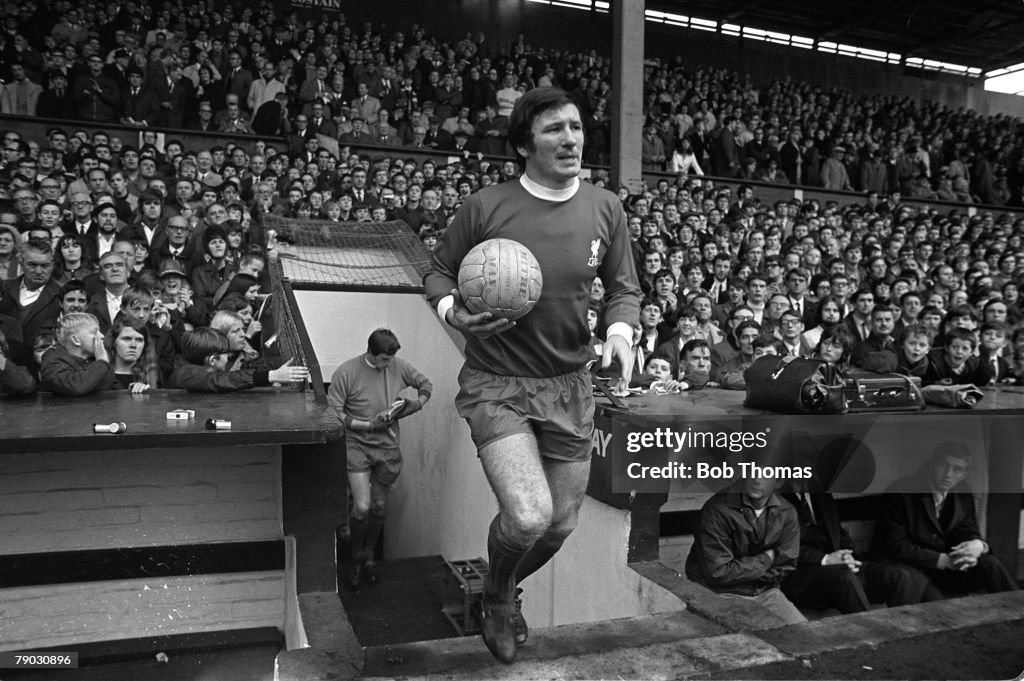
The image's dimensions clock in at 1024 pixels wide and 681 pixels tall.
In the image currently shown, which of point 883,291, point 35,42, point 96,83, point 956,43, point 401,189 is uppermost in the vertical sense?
point 956,43

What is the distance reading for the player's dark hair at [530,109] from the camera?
282 centimetres

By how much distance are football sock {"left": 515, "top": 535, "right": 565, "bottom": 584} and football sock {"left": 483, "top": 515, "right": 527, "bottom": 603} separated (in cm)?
5

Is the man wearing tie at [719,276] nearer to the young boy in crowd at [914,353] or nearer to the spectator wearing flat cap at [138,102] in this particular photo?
the young boy in crowd at [914,353]

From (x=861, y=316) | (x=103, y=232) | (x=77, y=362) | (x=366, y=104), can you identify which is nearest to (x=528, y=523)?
(x=77, y=362)

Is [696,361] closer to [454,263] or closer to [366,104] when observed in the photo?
[454,263]

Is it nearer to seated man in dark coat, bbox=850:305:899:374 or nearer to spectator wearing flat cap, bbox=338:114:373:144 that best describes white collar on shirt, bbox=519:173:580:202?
seated man in dark coat, bbox=850:305:899:374

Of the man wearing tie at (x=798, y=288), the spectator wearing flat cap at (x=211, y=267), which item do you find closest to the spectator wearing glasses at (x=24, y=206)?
the spectator wearing flat cap at (x=211, y=267)

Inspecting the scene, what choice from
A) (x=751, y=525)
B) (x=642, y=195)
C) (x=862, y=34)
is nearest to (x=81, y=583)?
(x=751, y=525)

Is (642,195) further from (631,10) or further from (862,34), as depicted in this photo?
(862,34)

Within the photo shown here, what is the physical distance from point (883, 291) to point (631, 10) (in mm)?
7490

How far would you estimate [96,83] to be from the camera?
11008 mm

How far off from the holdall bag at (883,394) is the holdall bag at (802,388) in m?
0.10

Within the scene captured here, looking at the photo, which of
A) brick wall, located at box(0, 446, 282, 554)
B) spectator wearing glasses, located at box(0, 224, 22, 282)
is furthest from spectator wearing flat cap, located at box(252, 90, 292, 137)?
brick wall, located at box(0, 446, 282, 554)

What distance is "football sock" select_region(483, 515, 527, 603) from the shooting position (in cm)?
276
